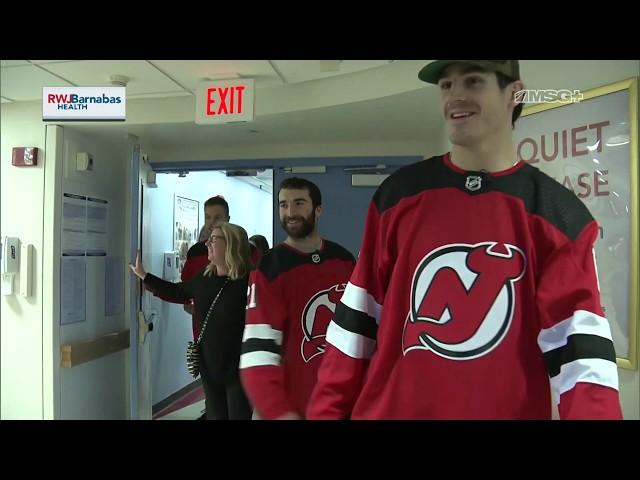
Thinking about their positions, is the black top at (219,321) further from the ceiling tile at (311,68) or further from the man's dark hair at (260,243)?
the ceiling tile at (311,68)

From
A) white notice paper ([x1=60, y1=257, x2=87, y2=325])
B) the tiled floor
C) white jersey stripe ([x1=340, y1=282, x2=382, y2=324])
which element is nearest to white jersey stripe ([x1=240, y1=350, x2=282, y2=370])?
the tiled floor

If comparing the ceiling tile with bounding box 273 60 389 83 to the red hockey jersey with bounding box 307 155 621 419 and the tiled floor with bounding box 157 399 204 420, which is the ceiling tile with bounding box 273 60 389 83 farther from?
the tiled floor with bounding box 157 399 204 420

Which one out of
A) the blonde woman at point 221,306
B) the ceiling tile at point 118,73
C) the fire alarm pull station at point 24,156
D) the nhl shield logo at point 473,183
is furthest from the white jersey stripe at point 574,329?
the fire alarm pull station at point 24,156

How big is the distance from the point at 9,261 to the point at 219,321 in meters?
0.67

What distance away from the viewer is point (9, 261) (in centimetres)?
137

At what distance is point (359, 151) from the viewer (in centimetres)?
137

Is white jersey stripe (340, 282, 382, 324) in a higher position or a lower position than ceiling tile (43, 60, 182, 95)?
lower

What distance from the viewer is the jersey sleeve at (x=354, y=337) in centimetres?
103

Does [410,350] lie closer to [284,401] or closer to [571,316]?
[571,316]

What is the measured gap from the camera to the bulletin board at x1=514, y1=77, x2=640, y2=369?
1.13 meters

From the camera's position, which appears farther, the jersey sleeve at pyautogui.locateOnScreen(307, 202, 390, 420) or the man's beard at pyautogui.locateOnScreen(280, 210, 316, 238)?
the man's beard at pyautogui.locateOnScreen(280, 210, 316, 238)

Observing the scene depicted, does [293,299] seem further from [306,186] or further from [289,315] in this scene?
[306,186]

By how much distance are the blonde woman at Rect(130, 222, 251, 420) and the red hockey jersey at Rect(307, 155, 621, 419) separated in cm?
53
